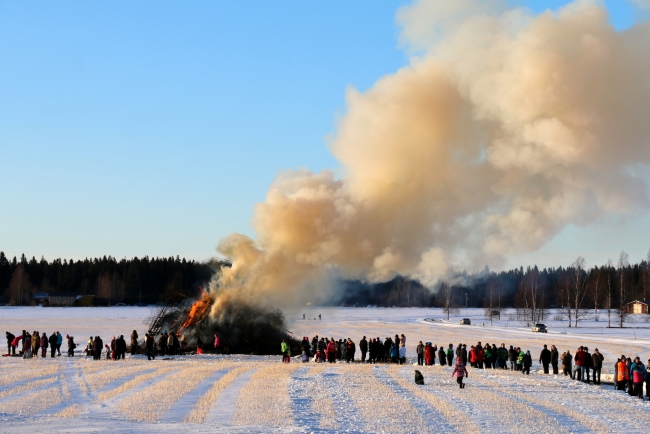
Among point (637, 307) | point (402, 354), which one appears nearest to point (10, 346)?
point (402, 354)

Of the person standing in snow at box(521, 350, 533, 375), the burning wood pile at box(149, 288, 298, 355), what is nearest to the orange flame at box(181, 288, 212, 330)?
the burning wood pile at box(149, 288, 298, 355)

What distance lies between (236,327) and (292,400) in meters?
18.7

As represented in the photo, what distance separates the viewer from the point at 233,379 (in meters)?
25.4

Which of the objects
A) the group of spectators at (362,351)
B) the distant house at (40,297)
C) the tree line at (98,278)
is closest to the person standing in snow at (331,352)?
the group of spectators at (362,351)

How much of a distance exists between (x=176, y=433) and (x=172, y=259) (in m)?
144

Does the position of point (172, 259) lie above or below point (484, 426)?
above

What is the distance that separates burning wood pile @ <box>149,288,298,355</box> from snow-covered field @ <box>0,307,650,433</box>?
7624 mm

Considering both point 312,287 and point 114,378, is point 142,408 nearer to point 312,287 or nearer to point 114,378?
point 114,378

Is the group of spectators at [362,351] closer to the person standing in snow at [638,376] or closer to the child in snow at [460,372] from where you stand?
the child in snow at [460,372]

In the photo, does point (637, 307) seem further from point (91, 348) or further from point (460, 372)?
point (460, 372)

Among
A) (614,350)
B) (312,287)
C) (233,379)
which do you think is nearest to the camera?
(233,379)

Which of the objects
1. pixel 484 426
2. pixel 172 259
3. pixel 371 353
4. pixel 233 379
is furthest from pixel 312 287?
pixel 172 259

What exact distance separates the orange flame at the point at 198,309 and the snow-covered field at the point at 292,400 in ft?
29.5

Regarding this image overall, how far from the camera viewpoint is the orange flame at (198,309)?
3984 centimetres
